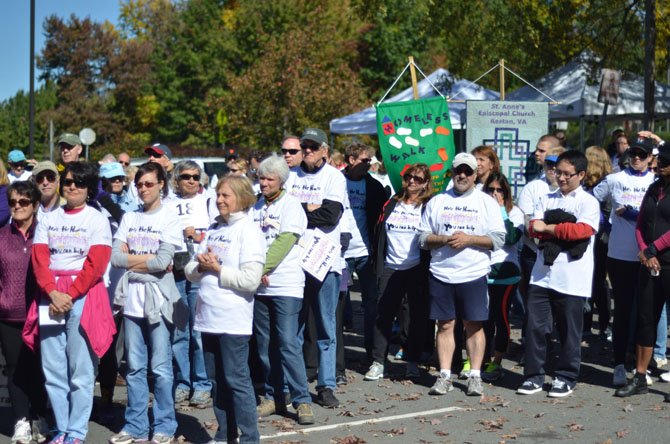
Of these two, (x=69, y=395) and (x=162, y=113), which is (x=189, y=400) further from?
(x=162, y=113)

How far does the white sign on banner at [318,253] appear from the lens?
8.12m

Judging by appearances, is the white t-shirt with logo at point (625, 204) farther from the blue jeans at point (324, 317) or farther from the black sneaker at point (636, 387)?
the blue jeans at point (324, 317)

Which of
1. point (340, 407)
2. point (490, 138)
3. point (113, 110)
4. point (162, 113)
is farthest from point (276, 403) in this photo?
point (113, 110)

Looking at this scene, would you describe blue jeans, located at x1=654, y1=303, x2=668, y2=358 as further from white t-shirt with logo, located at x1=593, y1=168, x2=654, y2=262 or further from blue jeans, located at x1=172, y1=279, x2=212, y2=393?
blue jeans, located at x1=172, y1=279, x2=212, y2=393

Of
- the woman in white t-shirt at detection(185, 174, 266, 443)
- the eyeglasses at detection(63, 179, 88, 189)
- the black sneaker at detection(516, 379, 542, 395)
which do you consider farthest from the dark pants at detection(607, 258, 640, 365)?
the eyeglasses at detection(63, 179, 88, 189)

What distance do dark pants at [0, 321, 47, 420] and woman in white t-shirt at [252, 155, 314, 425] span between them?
5.56 feet

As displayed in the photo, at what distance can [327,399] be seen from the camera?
8.39 meters

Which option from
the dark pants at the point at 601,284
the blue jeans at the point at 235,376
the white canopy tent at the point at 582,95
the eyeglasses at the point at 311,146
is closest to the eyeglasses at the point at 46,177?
the blue jeans at the point at 235,376

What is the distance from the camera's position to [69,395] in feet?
24.2

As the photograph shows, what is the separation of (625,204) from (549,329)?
59.3 inches

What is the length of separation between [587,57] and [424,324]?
13086mm

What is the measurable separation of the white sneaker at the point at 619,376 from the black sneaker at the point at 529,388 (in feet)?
2.41

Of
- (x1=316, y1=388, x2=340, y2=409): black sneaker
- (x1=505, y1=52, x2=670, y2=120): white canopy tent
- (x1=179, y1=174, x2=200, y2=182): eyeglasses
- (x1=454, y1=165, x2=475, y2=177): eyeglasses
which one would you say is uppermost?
(x1=505, y1=52, x2=670, y2=120): white canopy tent

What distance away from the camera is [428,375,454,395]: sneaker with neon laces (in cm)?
886
